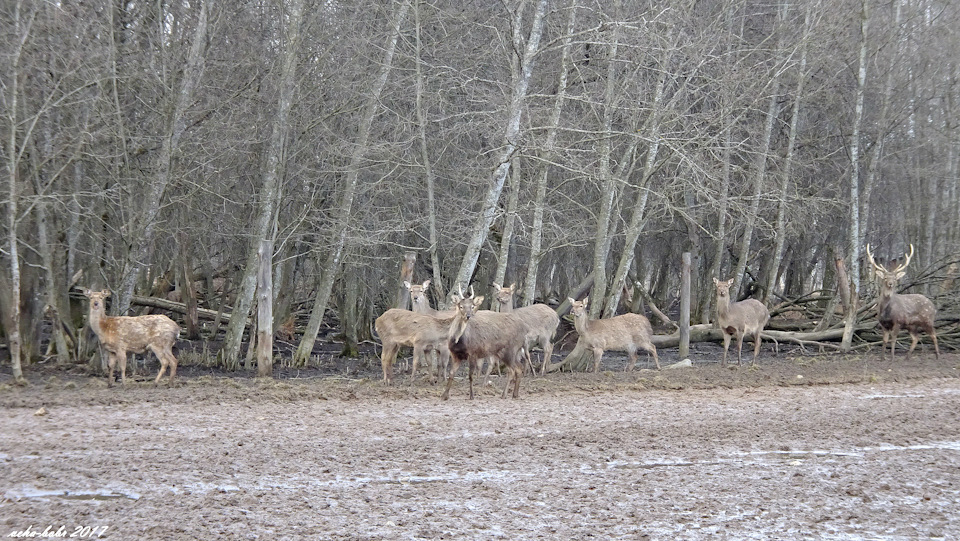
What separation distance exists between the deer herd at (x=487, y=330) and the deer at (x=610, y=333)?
0.06 feet

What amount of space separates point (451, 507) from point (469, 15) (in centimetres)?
1287

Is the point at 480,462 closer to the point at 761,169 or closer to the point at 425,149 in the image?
the point at 425,149

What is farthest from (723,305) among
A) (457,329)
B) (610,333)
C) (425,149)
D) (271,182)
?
(271,182)

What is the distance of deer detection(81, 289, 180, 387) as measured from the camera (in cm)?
1429

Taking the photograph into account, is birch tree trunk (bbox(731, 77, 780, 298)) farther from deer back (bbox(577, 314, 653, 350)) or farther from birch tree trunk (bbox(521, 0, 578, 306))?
birch tree trunk (bbox(521, 0, 578, 306))

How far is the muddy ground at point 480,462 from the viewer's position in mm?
6703

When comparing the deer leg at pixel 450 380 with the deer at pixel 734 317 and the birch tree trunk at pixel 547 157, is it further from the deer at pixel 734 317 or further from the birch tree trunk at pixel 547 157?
the deer at pixel 734 317

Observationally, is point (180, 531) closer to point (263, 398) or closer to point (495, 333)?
point (263, 398)

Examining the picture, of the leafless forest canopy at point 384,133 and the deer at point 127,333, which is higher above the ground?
the leafless forest canopy at point 384,133

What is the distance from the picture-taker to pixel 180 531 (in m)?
6.32

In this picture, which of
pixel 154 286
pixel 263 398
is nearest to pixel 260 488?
pixel 263 398

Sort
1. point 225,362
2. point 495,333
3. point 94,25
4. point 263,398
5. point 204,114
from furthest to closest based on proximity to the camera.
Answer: point 225,362 < point 204,114 < point 94,25 < point 495,333 < point 263,398

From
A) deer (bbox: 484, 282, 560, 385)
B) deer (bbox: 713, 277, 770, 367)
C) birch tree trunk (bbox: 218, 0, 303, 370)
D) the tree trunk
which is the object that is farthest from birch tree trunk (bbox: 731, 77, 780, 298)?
birch tree trunk (bbox: 218, 0, 303, 370)

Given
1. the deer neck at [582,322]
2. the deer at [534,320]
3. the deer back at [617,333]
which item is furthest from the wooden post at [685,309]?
the deer at [534,320]
